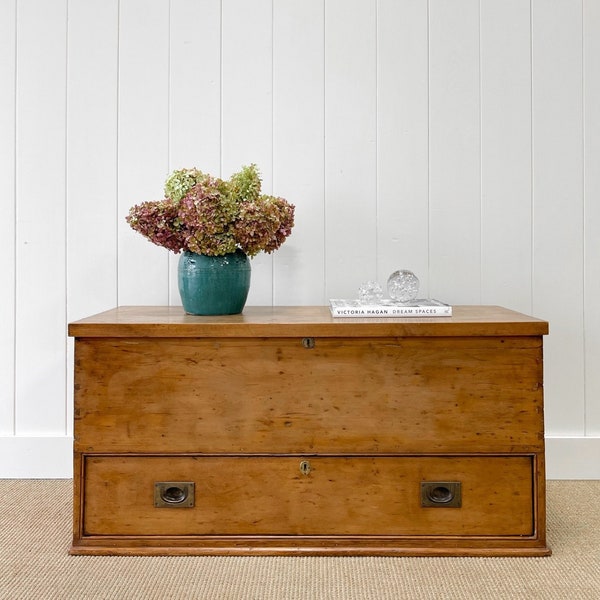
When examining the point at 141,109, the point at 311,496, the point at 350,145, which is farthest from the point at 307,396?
the point at 141,109

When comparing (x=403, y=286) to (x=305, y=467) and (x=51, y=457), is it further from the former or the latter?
(x=51, y=457)

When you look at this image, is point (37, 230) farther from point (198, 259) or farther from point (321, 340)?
point (321, 340)

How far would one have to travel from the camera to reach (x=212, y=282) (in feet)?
5.58

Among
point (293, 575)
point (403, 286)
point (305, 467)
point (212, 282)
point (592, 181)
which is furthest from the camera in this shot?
point (592, 181)

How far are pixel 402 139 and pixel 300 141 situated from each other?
1.04 feet

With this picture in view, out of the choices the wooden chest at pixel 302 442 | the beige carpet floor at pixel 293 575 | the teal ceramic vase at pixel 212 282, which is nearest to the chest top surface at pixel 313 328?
the wooden chest at pixel 302 442

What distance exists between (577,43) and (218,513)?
1736mm

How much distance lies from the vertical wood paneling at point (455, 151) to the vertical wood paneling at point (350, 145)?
0.61 feet

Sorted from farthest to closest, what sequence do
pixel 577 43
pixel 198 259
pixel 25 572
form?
pixel 577 43
pixel 198 259
pixel 25 572

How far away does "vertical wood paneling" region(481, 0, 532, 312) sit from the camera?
2088 mm

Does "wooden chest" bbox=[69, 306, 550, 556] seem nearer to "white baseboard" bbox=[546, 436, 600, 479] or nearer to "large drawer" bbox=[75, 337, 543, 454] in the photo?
"large drawer" bbox=[75, 337, 543, 454]

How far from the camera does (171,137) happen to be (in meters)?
2.11

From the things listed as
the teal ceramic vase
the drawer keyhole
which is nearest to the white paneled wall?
the teal ceramic vase

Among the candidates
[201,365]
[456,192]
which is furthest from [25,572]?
[456,192]
